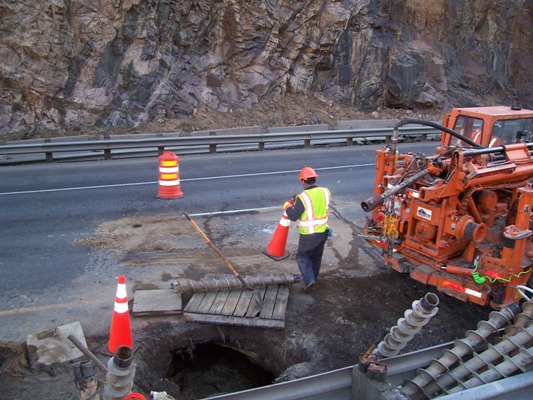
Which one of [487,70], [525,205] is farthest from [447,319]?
[487,70]

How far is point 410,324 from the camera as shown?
395 centimetres

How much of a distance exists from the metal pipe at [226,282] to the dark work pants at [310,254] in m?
0.17

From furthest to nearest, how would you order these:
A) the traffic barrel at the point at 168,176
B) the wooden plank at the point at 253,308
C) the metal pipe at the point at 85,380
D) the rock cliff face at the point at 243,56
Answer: the rock cliff face at the point at 243,56 < the traffic barrel at the point at 168,176 < the wooden plank at the point at 253,308 < the metal pipe at the point at 85,380

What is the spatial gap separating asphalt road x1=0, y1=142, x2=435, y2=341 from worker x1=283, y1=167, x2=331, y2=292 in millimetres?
2748

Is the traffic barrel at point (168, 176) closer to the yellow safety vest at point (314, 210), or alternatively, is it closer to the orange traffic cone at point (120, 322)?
the yellow safety vest at point (314, 210)

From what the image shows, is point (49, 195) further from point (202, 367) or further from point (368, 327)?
point (368, 327)

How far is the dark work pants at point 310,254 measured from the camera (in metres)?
6.67

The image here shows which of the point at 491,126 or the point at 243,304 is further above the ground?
the point at 491,126

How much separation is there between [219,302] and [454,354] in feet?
10.3

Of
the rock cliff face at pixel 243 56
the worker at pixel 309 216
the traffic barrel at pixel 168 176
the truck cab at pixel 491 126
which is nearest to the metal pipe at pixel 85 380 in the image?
the worker at pixel 309 216

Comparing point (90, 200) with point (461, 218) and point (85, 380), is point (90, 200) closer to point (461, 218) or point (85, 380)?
point (461, 218)

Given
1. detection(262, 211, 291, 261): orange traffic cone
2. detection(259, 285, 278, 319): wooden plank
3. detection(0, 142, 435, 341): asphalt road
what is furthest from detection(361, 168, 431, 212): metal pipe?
detection(0, 142, 435, 341): asphalt road

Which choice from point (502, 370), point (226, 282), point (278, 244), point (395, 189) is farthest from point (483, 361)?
point (278, 244)

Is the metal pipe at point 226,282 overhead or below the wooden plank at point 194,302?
overhead
